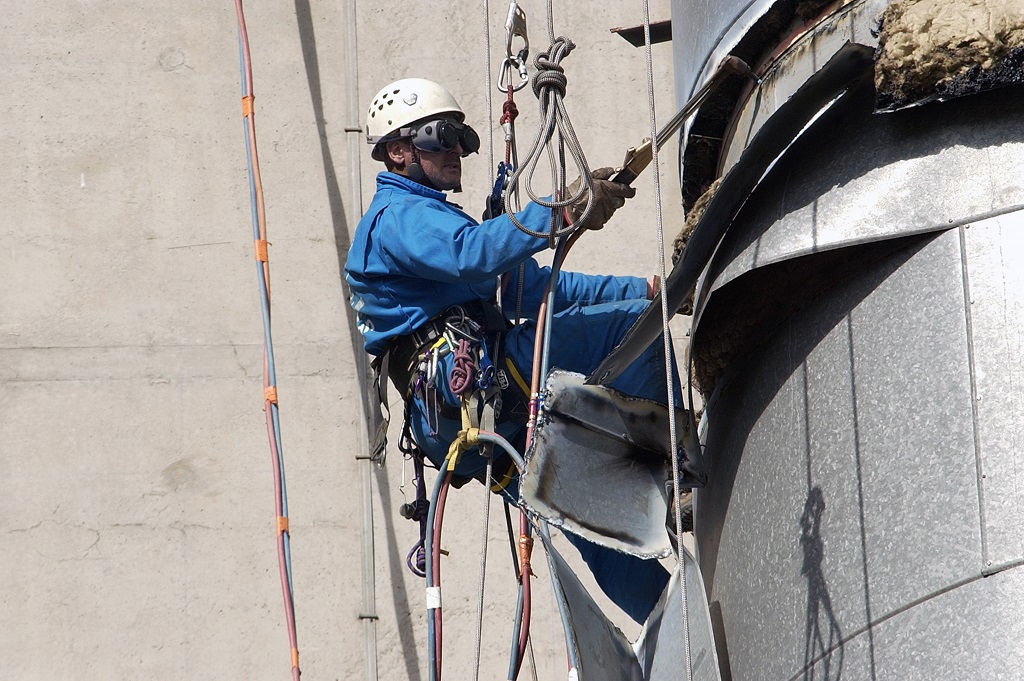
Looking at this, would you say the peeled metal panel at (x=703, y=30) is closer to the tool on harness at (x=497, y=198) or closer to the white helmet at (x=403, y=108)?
the tool on harness at (x=497, y=198)

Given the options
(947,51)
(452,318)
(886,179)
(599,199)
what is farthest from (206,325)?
(947,51)

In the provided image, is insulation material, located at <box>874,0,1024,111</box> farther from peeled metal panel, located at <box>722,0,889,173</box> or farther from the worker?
the worker

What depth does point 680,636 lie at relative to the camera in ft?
12.0

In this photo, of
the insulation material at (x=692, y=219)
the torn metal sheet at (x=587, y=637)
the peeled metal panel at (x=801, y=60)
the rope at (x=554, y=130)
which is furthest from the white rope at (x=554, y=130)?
the torn metal sheet at (x=587, y=637)

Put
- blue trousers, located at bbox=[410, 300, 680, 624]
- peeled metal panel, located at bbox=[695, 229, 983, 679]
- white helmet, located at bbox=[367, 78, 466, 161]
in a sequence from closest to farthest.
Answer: peeled metal panel, located at bbox=[695, 229, 983, 679]
blue trousers, located at bbox=[410, 300, 680, 624]
white helmet, located at bbox=[367, 78, 466, 161]

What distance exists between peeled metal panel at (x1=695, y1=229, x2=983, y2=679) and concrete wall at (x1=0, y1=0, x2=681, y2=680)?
373 centimetres

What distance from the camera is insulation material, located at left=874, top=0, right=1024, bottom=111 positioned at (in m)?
3.30

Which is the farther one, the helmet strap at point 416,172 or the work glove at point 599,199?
the helmet strap at point 416,172

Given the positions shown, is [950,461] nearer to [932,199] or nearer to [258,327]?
[932,199]

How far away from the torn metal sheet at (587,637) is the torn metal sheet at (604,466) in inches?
4.8

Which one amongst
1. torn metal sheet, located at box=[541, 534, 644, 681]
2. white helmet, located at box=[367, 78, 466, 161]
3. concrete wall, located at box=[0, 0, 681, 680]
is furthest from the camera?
concrete wall, located at box=[0, 0, 681, 680]

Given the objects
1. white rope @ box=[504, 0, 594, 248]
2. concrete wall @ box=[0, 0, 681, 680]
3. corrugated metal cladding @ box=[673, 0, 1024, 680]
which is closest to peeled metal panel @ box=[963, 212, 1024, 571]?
corrugated metal cladding @ box=[673, 0, 1024, 680]

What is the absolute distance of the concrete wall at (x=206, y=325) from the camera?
7.23 metres

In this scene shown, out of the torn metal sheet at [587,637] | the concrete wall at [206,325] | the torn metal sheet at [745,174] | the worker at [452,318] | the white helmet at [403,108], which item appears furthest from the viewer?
the concrete wall at [206,325]
